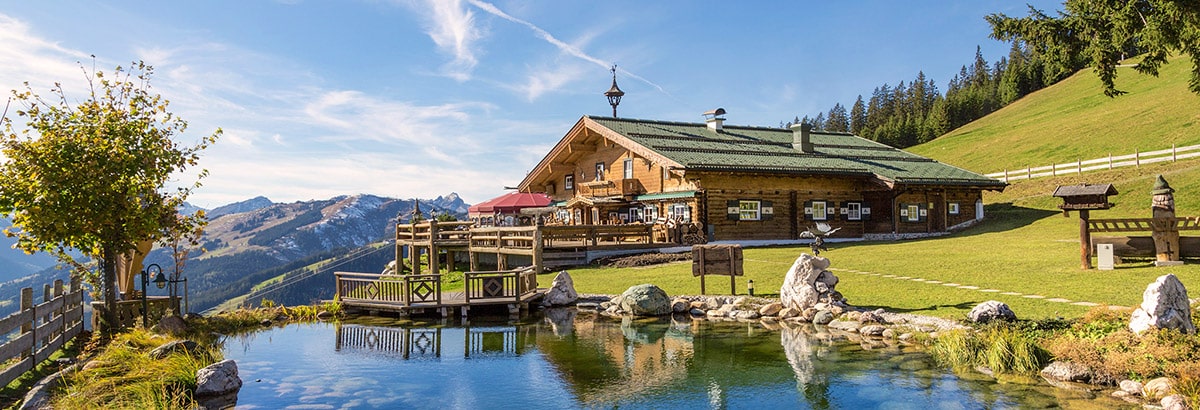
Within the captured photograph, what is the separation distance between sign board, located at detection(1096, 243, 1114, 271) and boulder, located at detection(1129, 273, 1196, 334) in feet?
26.2

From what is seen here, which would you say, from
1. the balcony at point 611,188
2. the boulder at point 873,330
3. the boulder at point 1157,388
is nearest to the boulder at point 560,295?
the boulder at point 873,330

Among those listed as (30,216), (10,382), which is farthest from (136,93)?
(10,382)

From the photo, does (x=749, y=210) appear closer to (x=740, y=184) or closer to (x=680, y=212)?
(x=740, y=184)

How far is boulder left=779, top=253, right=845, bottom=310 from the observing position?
15.8 meters

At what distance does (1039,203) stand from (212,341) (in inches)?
1625

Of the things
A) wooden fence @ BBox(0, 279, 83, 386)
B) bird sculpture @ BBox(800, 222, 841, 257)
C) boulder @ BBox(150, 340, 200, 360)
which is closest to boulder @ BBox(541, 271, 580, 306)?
bird sculpture @ BBox(800, 222, 841, 257)

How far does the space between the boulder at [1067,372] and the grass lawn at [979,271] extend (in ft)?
9.07

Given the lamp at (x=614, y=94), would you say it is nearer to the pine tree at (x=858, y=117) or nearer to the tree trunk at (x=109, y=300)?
the tree trunk at (x=109, y=300)

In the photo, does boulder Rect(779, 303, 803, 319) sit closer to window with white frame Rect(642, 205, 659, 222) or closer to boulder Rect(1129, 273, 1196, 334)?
boulder Rect(1129, 273, 1196, 334)

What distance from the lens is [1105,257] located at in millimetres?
17484

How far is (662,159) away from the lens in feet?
104

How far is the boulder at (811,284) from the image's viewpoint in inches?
623

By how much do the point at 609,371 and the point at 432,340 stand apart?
530 centimetres

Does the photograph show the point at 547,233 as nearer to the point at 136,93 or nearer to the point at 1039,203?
the point at 136,93
